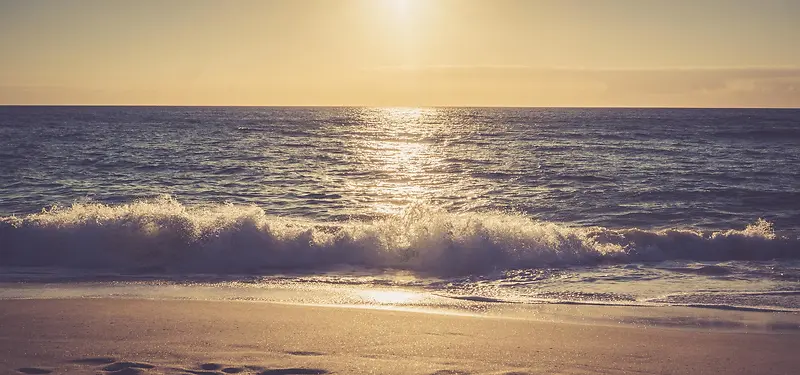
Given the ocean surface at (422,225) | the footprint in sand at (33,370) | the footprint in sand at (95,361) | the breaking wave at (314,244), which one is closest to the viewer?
the footprint in sand at (33,370)

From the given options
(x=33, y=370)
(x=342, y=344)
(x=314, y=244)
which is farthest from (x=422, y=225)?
(x=33, y=370)

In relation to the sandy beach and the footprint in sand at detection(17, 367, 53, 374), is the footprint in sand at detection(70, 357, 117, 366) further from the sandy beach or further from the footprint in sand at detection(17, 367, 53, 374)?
the footprint in sand at detection(17, 367, 53, 374)

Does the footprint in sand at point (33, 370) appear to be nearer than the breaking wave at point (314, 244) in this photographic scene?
Yes

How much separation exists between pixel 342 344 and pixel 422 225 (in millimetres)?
6379

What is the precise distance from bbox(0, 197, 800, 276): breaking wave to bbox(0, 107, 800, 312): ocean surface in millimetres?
37

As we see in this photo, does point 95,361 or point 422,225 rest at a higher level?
point 422,225

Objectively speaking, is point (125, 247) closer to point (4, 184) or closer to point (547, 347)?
point (547, 347)

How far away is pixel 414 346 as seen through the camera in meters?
6.67

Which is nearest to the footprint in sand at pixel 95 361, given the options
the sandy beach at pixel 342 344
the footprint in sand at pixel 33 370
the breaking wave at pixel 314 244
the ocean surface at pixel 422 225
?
the sandy beach at pixel 342 344

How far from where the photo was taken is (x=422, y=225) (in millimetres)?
12961

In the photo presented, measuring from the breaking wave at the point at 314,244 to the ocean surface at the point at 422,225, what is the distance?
37 mm

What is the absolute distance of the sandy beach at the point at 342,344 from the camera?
6062 mm

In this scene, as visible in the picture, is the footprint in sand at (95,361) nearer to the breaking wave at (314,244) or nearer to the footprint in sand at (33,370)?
the footprint in sand at (33,370)

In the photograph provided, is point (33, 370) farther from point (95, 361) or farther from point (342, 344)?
point (342, 344)
